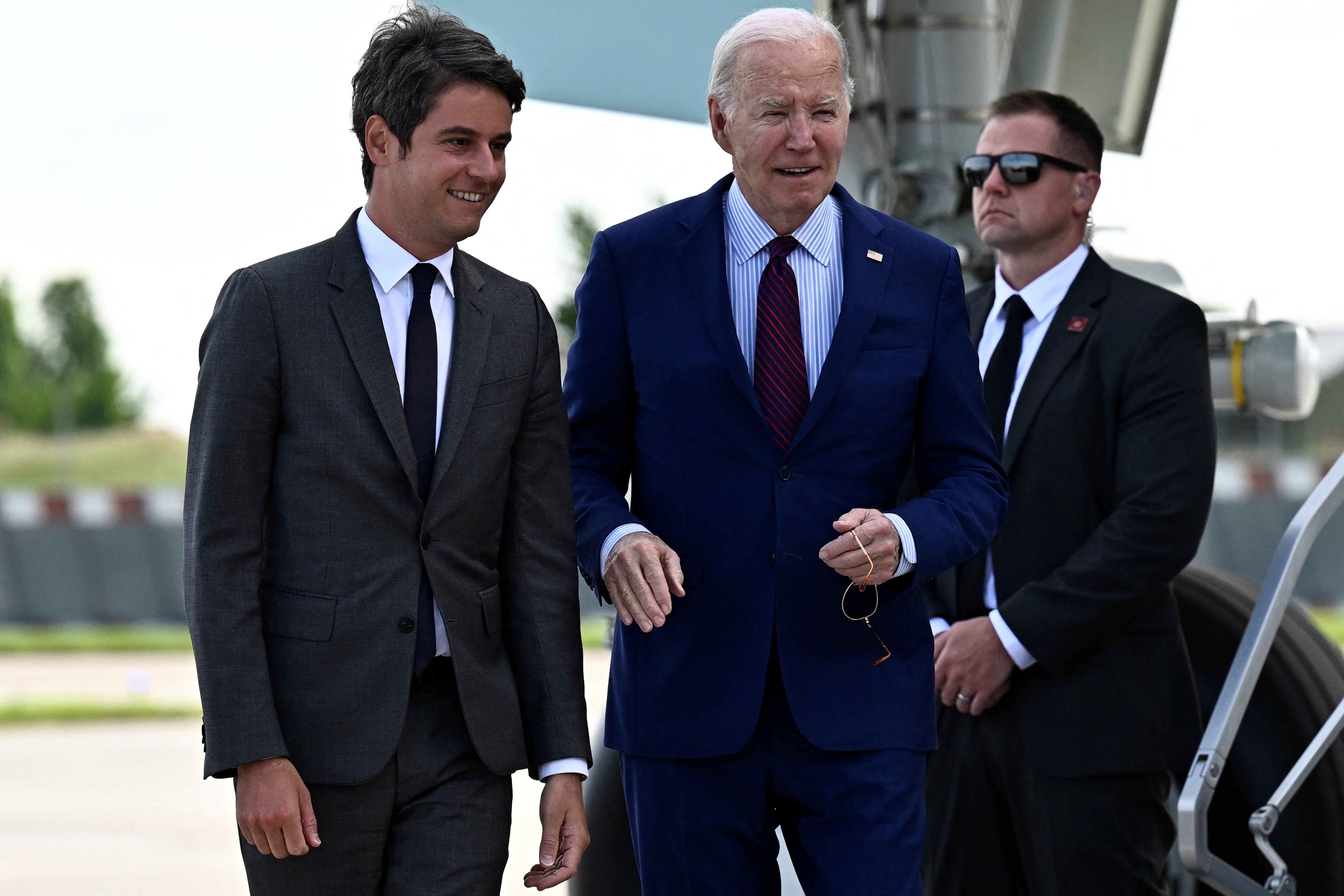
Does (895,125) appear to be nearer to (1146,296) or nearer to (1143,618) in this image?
(1146,296)

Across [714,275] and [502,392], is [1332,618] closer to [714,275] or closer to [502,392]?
[714,275]

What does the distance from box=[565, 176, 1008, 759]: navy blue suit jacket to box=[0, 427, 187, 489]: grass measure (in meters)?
14.2

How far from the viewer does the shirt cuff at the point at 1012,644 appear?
8.34 feet

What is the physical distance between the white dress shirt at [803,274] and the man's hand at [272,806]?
2.52ft

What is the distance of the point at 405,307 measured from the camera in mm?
1846

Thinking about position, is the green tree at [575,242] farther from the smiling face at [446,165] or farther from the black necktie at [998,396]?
the smiling face at [446,165]

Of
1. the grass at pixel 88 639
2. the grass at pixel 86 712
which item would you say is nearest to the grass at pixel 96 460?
the grass at pixel 88 639

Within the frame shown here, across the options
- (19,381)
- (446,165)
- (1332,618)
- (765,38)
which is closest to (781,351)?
(765,38)

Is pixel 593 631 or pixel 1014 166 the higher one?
pixel 1014 166

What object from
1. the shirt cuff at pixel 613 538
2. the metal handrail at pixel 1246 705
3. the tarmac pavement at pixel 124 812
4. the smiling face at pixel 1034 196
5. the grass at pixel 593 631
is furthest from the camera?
the grass at pixel 593 631

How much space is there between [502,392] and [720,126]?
0.48m

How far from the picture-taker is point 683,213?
6.76ft

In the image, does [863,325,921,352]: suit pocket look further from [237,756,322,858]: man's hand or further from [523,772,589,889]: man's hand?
[237,756,322,858]: man's hand

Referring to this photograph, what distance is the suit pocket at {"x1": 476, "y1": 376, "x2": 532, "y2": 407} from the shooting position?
183cm
